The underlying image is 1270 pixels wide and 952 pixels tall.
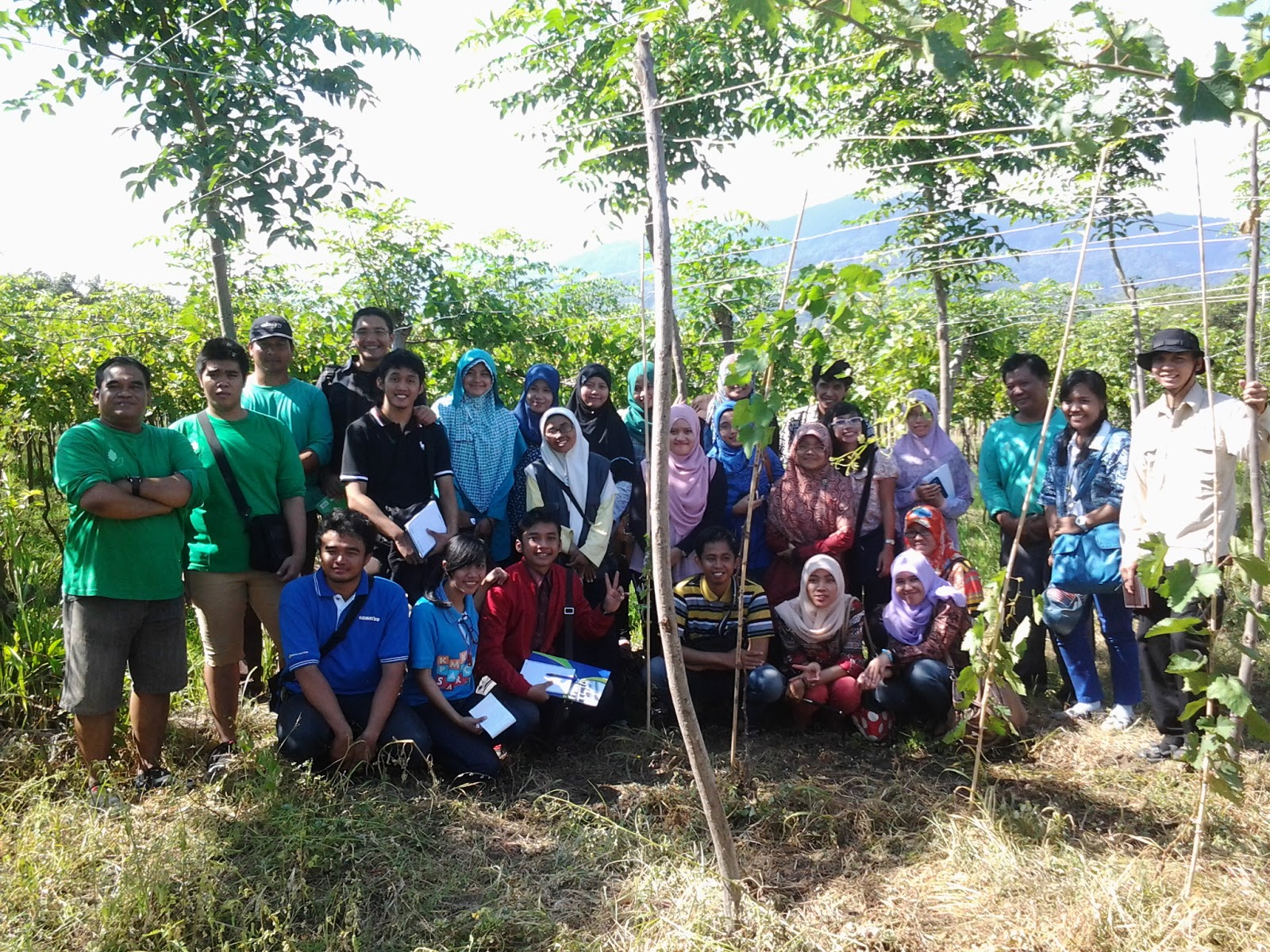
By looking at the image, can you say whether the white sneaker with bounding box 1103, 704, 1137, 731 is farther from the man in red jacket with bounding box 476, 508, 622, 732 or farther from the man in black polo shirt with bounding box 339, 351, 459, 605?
the man in black polo shirt with bounding box 339, 351, 459, 605

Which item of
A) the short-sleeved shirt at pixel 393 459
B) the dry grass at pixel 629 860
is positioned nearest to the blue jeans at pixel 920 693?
the dry grass at pixel 629 860

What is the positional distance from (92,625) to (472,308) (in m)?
3.45

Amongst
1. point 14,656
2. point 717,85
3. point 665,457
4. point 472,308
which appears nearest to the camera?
point 665,457

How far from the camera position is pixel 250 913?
8.48 feet

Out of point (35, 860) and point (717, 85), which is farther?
point (717, 85)

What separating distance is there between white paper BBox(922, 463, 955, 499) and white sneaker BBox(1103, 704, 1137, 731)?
119 centimetres

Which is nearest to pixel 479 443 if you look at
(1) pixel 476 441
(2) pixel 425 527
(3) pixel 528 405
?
(1) pixel 476 441

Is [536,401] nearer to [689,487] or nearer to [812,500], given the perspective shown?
[689,487]

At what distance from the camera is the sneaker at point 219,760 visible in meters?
3.38

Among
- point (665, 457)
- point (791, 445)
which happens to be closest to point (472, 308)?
point (791, 445)

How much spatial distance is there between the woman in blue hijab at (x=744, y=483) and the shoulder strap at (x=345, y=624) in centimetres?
178

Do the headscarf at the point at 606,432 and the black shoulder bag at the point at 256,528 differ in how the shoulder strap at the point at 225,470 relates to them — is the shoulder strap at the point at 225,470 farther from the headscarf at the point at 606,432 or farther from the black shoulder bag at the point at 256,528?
the headscarf at the point at 606,432

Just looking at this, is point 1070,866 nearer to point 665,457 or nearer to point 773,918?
point 773,918

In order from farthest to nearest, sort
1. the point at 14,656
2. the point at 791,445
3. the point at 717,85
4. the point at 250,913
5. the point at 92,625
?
the point at 717,85 < the point at 791,445 < the point at 14,656 < the point at 92,625 < the point at 250,913
